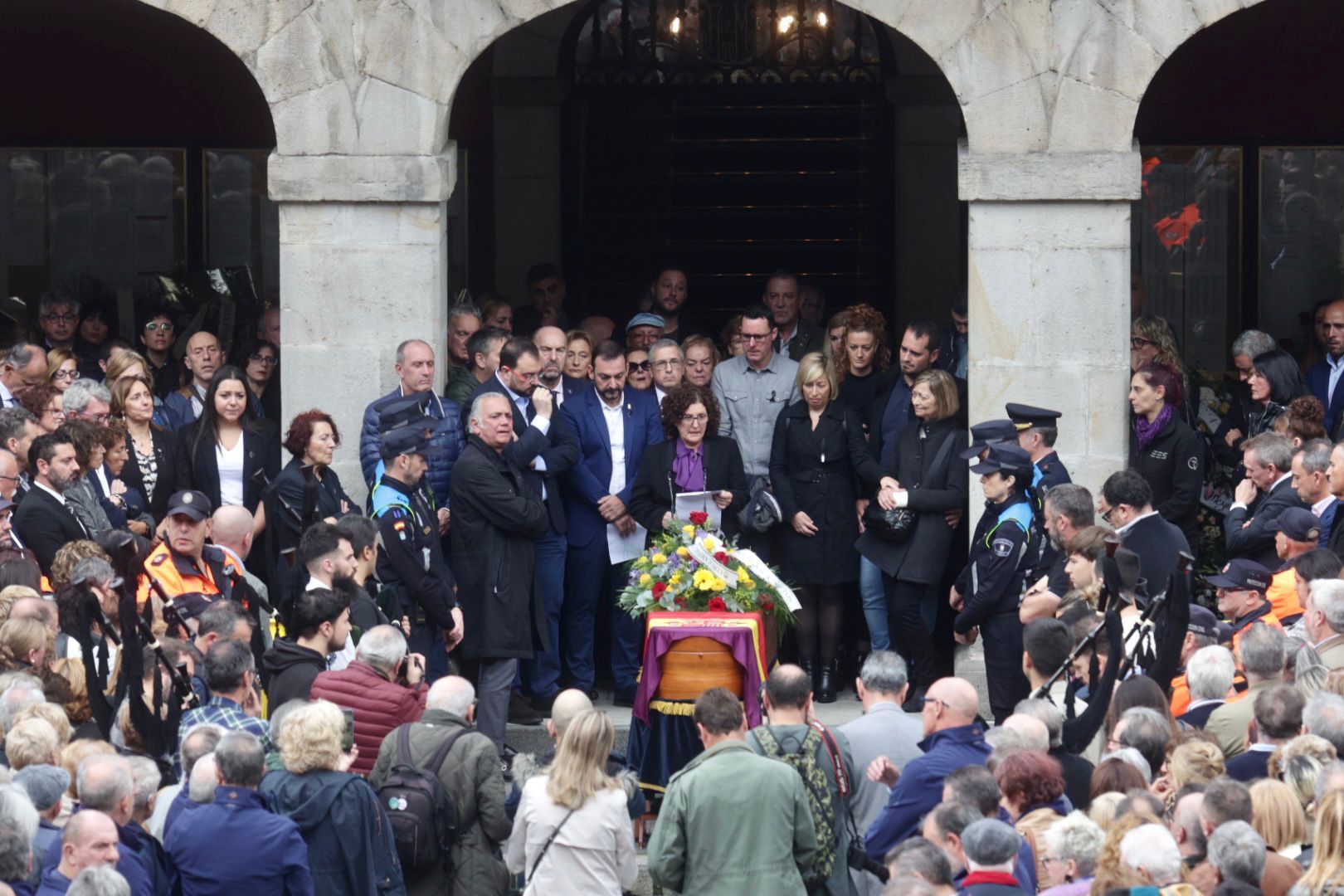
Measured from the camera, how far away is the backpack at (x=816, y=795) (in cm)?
859

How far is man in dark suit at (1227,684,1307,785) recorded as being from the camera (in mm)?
8203

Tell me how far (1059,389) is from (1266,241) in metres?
4.52

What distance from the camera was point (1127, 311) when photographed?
12.5 m

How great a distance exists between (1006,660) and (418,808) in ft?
12.1

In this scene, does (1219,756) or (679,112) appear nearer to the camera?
(1219,756)

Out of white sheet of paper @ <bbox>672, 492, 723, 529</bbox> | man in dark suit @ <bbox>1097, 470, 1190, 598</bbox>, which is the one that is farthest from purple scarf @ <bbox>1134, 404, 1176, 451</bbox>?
white sheet of paper @ <bbox>672, 492, 723, 529</bbox>

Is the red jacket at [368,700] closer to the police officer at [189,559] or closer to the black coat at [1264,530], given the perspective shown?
the police officer at [189,559]

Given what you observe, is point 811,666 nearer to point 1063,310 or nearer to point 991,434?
point 991,434

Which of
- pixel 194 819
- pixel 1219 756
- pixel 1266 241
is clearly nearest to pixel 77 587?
pixel 194 819

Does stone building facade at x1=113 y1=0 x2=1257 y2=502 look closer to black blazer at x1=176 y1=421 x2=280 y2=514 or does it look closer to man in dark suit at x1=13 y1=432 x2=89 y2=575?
black blazer at x1=176 y1=421 x2=280 y2=514

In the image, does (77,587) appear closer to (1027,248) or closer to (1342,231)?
(1027,248)

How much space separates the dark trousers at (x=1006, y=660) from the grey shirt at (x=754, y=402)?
197 cm

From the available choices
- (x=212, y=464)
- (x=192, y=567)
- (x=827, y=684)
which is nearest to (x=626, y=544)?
(x=827, y=684)

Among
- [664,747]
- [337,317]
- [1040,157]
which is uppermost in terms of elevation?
[1040,157]
